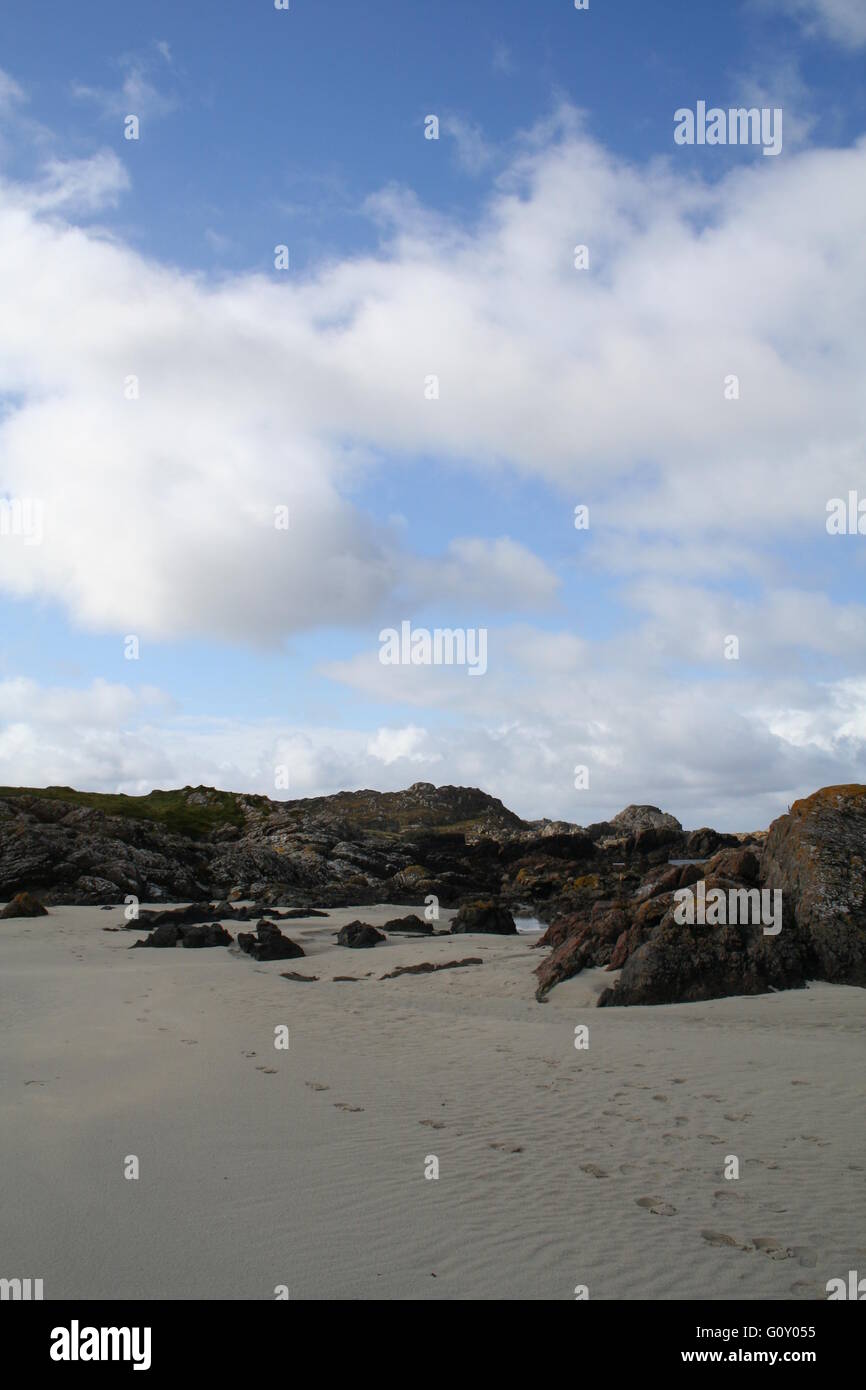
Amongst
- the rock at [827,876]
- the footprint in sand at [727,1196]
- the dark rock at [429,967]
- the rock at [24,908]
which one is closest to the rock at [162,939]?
the dark rock at [429,967]

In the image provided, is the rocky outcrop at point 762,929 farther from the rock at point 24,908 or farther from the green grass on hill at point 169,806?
the green grass on hill at point 169,806

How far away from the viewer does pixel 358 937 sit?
2350cm

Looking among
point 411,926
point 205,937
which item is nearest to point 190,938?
point 205,937

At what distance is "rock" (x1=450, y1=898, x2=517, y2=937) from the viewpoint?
26.8 meters

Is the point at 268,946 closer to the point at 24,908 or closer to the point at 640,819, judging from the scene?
the point at 24,908

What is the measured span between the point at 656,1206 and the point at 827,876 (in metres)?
10.3

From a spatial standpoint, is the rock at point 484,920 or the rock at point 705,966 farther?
the rock at point 484,920

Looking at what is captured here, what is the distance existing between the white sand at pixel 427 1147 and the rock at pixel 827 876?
105 cm

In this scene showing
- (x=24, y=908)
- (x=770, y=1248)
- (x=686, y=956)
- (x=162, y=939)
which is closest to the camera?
(x=770, y=1248)

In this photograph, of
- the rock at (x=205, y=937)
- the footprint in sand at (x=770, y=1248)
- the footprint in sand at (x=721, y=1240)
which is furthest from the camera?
the rock at (x=205, y=937)

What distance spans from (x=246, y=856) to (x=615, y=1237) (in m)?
40.0

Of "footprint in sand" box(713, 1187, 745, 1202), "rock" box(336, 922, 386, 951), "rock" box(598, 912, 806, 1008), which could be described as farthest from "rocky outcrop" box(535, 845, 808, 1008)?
"footprint in sand" box(713, 1187, 745, 1202)

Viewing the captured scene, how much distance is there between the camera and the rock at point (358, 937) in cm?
2334

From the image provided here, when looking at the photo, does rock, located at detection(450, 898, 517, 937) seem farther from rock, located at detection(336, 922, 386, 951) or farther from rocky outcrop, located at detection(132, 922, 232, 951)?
rocky outcrop, located at detection(132, 922, 232, 951)
